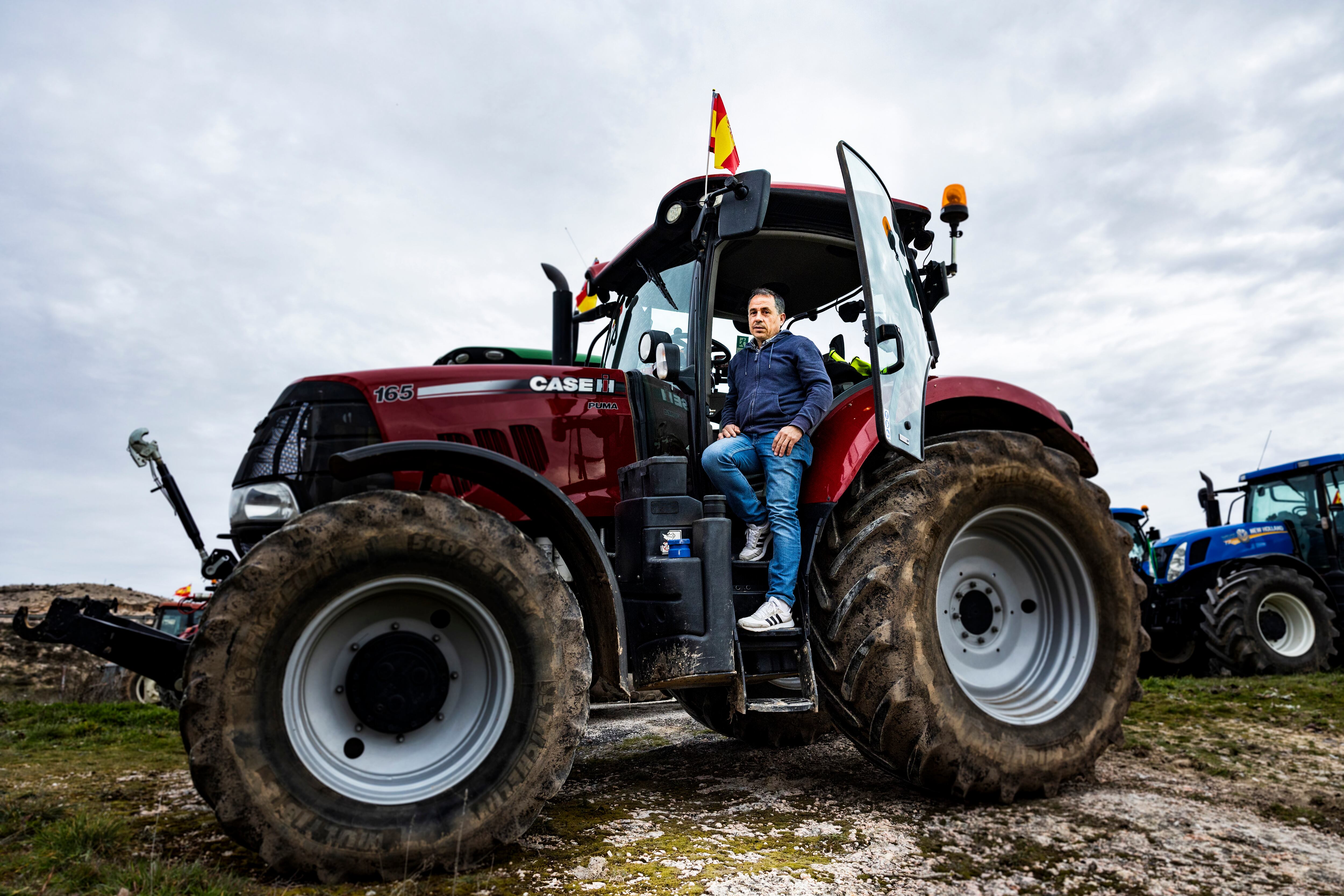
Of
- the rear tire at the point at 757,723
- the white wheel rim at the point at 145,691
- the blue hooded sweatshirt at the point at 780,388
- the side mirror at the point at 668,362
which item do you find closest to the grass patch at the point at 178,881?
the side mirror at the point at 668,362

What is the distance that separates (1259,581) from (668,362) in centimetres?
917

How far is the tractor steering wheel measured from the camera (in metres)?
4.51

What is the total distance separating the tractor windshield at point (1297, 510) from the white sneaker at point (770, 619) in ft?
34.5

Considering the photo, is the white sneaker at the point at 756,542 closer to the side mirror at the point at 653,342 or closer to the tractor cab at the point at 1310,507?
the side mirror at the point at 653,342

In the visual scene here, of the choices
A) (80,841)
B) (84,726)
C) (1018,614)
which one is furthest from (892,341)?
(84,726)

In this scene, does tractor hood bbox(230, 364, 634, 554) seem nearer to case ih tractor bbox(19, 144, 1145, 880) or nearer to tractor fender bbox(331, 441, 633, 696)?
case ih tractor bbox(19, 144, 1145, 880)

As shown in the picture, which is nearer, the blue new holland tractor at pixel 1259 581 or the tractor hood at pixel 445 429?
the tractor hood at pixel 445 429

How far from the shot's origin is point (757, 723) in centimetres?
493

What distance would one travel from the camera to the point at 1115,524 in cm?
422

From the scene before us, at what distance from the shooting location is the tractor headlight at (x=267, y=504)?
10.7 feet

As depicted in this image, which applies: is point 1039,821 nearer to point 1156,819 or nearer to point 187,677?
point 1156,819

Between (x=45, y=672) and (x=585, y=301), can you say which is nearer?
(x=585, y=301)

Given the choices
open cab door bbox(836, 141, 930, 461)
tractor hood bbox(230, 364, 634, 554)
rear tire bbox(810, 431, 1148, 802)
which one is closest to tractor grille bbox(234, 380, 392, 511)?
tractor hood bbox(230, 364, 634, 554)

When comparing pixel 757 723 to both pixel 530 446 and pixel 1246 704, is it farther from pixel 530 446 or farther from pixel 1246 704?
pixel 1246 704
